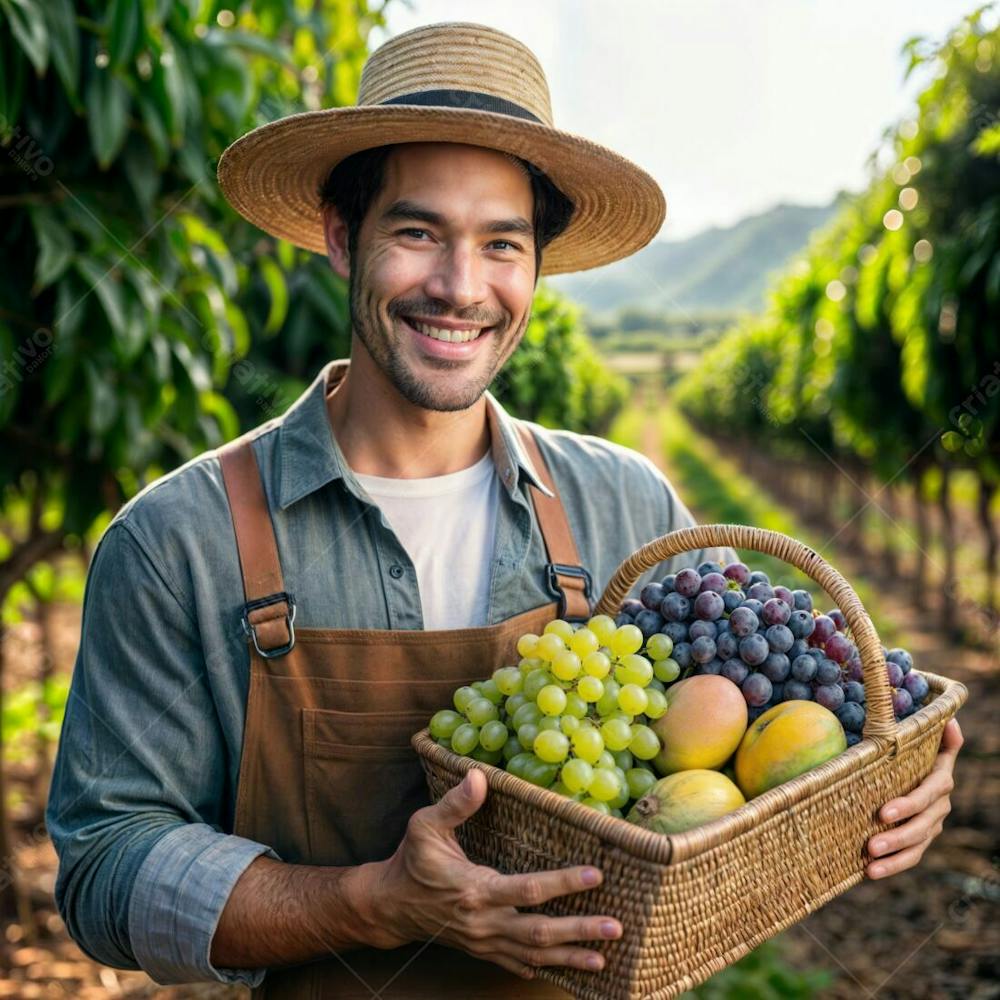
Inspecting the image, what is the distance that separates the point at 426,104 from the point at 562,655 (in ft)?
3.41

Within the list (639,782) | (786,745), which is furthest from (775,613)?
(639,782)

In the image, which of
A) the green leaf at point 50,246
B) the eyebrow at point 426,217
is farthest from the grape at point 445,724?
the green leaf at point 50,246

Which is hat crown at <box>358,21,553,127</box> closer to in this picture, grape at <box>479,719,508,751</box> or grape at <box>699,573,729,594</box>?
grape at <box>699,573,729,594</box>

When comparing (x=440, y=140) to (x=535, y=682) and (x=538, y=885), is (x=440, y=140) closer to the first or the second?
(x=535, y=682)

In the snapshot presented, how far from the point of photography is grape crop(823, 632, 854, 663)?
180 cm

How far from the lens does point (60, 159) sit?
3156 mm

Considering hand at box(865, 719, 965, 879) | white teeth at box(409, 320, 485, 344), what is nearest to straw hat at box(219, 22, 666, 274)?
white teeth at box(409, 320, 485, 344)

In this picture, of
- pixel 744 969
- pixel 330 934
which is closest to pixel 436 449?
pixel 330 934

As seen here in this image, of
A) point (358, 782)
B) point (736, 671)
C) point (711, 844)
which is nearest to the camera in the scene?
point (711, 844)

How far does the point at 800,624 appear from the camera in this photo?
1784 mm

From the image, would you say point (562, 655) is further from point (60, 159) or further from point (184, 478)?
point (60, 159)

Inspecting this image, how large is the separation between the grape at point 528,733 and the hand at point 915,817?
59cm

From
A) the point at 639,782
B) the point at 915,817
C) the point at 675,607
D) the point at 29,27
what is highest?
the point at 29,27

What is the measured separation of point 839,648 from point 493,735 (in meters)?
0.59
